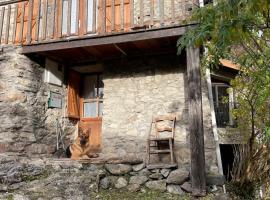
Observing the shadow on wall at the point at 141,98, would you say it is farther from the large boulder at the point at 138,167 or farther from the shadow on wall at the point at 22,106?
the shadow on wall at the point at 22,106

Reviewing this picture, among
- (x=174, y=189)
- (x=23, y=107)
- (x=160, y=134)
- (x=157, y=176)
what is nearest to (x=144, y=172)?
(x=157, y=176)

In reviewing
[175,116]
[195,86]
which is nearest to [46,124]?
[175,116]

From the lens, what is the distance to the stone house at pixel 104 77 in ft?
21.0

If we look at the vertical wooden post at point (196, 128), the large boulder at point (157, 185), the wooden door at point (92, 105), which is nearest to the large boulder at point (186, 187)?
the vertical wooden post at point (196, 128)

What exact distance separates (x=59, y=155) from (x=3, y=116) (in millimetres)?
1529

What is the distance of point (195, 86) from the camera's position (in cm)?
561

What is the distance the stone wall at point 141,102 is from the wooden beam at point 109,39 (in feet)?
4.02

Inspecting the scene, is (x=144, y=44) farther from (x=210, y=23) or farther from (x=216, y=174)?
(x=210, y=23)

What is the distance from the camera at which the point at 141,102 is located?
7133 mm

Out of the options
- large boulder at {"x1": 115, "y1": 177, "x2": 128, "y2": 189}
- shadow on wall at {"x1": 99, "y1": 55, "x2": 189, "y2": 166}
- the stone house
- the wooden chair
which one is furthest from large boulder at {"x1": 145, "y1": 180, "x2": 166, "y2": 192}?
shadow on wall at {"x1": 99, "y1": 55, "x2": 189, "y2": 166}

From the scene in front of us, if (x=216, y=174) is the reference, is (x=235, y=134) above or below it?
above

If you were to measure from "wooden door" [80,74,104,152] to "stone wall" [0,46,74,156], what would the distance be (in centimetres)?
109

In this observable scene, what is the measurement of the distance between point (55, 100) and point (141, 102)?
1943mm

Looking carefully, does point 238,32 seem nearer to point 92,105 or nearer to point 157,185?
point 157,185
